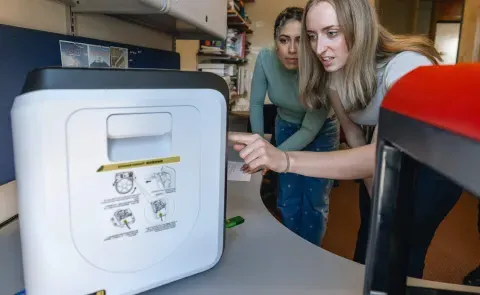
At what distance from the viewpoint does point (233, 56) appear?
3.37 m

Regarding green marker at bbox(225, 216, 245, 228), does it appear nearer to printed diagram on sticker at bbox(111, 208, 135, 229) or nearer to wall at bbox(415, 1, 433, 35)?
printed diagram on sticker at bbox(111, 208, 135, 229)

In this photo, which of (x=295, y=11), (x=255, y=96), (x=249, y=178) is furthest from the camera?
(x=255, y=96)

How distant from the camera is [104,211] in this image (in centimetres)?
55

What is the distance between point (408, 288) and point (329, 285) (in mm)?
157

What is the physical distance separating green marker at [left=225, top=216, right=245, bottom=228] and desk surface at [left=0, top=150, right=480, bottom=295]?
1cm

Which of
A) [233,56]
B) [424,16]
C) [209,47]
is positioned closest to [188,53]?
[209,47]

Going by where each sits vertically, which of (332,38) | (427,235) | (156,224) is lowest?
(427,235)

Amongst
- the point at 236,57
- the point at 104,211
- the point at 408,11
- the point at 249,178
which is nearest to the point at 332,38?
the point at 249,178

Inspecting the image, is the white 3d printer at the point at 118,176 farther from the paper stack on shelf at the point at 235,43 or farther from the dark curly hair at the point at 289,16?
the paper stack on shelf at the point at 235,43

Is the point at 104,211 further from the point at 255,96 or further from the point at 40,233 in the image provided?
the point at 255,96

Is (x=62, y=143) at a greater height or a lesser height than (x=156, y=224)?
greater

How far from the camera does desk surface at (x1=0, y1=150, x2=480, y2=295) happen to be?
65 centimetres

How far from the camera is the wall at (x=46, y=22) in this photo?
847 millimetres

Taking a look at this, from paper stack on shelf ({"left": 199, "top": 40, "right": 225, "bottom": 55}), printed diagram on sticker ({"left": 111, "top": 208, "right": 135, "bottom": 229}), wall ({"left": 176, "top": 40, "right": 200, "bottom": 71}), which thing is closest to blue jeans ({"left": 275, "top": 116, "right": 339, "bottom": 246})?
wall ({"left": 176, "top": 40, "right": 200, "bottom": 71})
